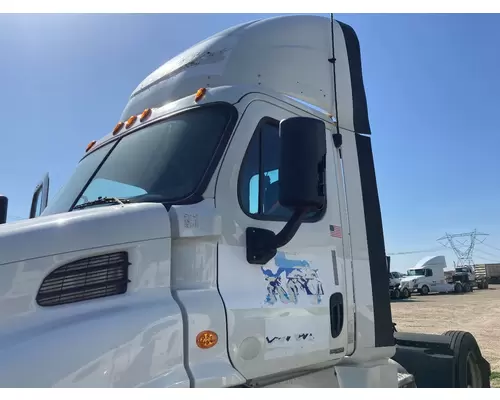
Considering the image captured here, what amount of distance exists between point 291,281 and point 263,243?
369 mm

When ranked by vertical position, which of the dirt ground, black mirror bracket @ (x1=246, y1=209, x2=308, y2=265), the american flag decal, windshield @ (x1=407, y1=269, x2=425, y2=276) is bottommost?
the dirt ground

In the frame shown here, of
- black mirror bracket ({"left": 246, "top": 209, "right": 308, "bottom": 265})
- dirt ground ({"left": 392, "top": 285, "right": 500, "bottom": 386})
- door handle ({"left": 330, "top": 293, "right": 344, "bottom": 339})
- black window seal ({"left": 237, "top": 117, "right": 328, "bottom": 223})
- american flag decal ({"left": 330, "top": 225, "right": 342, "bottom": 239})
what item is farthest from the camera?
dirt ground ({"left": 392, "top": 285, "right": 500, "bottom": 386})

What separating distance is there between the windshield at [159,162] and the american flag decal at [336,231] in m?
1.04

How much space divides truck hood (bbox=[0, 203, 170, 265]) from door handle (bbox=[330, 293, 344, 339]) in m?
1.33

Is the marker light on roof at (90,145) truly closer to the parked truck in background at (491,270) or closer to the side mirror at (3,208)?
the side mirror at (3,208)

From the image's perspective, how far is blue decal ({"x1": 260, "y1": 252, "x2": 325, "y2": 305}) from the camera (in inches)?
114

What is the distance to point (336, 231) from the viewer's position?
11.3ft

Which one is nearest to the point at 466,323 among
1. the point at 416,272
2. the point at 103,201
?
the point at 103,201

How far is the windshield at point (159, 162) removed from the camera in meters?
2.84

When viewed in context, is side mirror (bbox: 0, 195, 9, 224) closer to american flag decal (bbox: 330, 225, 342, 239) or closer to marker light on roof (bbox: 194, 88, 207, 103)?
marker light on roof (bbox: 194, 88, 207, 103)

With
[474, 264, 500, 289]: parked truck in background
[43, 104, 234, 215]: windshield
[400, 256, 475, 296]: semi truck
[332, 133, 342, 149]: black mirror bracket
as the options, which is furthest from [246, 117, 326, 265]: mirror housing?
[474, 264, 500, 289]: parked truck in background

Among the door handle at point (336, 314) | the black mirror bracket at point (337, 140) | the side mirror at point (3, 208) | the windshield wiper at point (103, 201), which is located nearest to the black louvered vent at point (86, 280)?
the windshield wiper at point (103, 201)

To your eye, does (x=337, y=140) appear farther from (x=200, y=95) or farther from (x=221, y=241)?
(x=221, y=241)

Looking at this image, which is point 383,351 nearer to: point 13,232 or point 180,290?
point 180,290
